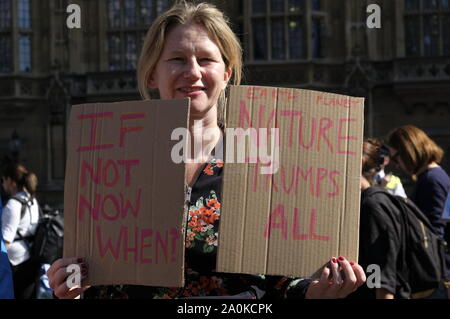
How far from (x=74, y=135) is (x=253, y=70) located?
12.9 m

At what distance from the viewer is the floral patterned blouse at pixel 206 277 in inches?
73.4

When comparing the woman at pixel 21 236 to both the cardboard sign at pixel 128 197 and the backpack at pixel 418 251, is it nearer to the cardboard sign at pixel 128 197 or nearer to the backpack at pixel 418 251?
the backpack at pixel 418 251

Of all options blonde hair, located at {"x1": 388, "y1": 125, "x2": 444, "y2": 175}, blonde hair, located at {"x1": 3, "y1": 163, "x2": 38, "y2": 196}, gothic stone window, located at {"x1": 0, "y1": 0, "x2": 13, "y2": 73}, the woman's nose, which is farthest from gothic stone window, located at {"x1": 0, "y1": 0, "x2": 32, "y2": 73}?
the woman's nose

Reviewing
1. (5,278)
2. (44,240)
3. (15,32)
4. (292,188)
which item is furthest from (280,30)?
(292,188)

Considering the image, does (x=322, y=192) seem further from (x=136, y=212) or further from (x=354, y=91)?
(x=354, y=91)

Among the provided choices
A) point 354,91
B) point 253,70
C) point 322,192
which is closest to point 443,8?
point 354,91

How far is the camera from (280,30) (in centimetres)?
1502

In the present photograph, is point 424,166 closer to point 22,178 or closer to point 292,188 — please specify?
point 292,188

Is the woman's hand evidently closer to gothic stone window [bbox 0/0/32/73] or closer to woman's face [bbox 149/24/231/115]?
woman's face [bbox 149/24/231/115]

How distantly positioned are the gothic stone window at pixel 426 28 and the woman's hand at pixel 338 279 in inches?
523

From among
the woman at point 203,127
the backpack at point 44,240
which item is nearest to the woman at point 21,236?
the backpack at point 44,240

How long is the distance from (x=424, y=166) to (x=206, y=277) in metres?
2.81

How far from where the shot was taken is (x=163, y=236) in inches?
71.5
